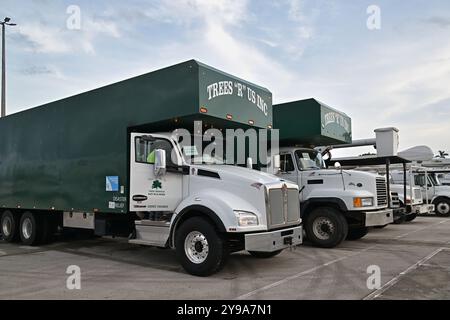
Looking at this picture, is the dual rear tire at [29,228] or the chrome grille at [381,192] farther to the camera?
the dual rear tire at [29,228]

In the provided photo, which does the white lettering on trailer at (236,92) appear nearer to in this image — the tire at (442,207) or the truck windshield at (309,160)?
the truck windshield at (309,160)

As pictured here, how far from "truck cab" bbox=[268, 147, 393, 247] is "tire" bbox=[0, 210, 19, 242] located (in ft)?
25.8

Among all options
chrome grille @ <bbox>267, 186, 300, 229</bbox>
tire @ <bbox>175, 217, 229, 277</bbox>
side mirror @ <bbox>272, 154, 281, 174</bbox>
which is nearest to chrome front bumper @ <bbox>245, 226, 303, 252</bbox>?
chrome grille @ <bbox>267, 186, 300, 229</bbox>

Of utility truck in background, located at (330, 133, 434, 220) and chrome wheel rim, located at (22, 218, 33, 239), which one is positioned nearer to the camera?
chrome wheel rim, located at (22, 218, 33, 239)

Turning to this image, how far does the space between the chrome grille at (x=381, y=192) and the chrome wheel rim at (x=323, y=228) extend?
1.50m

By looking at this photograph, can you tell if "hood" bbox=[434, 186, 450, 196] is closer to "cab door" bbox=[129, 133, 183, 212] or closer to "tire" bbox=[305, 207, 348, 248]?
"tire" bbox=[305, 207, 348, 248]

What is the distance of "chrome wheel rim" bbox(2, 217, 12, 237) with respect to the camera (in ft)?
38.8

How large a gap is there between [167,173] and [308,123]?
493cm

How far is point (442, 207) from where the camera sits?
2053cm

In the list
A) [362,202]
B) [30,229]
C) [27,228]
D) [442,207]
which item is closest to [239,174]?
[362,202]

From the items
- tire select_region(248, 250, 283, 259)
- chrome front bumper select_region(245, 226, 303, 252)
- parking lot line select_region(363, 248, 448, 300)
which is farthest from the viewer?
tire select_region(248, 250, 283, 259)

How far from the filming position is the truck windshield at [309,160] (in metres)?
10.9

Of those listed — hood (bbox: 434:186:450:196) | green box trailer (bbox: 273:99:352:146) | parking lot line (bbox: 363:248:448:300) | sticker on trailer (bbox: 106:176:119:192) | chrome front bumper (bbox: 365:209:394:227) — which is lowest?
parking lot line (bbox: 363:248:448:300)

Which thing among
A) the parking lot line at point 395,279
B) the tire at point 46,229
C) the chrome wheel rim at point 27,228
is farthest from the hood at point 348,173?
the chrome wheel rim at point 27,228
